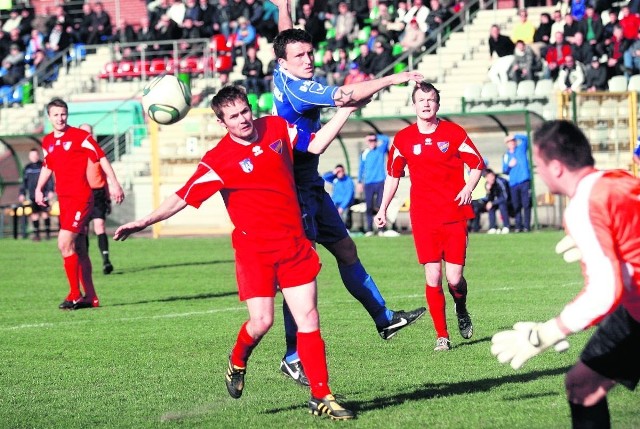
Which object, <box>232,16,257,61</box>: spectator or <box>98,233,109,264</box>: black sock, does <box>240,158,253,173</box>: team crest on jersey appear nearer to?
<box>98,233,109,264</box>: black sock

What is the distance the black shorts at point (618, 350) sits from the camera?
5.57 m

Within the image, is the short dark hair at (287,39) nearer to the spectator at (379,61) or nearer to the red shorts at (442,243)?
the red shorts at (442,243)

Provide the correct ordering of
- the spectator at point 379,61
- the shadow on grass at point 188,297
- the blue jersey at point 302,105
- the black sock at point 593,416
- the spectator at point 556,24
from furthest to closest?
1. the spectator at point 379,61
2. the spectator at point 556,24
3. the shadow on grass at point 188,297
4. the blue jersey at point 302,105
5. the black sock at point 593,416

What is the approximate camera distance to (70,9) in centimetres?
4122

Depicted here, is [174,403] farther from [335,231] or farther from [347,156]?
[347,156]

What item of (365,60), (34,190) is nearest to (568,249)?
(34,190)

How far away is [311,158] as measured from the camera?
8398 mm

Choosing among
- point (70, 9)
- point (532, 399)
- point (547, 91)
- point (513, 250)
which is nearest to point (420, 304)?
point (532, 399)

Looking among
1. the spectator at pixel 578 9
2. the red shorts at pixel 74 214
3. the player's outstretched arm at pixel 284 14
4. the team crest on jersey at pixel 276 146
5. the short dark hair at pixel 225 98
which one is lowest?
the red shorts at pixel 74 214

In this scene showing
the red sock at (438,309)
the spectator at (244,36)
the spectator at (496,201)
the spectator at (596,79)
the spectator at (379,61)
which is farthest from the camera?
the spectator at (244,36)

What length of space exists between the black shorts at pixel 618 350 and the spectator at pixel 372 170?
66.7 ft

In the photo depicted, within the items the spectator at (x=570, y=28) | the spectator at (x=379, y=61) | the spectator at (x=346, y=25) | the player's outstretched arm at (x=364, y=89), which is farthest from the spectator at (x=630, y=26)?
the player's outstretched arm at (x=364, y=89)

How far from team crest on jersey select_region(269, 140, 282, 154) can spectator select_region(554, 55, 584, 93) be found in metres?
21.1

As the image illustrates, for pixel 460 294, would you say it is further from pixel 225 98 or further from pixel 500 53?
pixel 500 53
